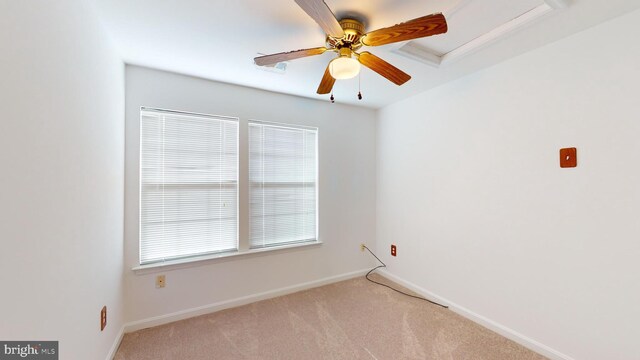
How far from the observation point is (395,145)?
3.13m

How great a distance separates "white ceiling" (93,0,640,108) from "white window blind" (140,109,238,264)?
0.52 m

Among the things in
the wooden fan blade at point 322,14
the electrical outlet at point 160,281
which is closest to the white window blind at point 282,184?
the electrical outlet at point 160,281

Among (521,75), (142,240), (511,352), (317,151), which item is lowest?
(511,352)

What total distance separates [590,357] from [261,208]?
2.77 metres

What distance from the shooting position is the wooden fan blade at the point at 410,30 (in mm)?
1150

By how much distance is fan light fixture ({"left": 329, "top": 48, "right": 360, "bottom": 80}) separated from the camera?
143 centimetres

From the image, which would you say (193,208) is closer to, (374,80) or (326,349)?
(326,349)

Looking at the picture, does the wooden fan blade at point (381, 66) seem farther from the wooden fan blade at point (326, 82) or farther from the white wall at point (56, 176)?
the white wall at point (56, 176)

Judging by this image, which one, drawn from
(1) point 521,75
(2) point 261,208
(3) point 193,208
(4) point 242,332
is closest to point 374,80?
Answer: (1) point 521,75

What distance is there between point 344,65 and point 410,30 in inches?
15.1

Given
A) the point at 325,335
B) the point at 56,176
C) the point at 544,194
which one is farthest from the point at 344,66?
the point at 325,335

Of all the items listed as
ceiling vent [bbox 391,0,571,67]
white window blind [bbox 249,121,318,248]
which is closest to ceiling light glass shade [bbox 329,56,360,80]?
ceiling vent [bbox 391,0,571,67]

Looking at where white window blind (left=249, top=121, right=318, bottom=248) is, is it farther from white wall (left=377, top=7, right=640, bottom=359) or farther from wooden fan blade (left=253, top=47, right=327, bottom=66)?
white wall (left=377, top=7, right=640, bottom=359)

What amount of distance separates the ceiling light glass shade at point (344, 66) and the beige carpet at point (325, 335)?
197 centimetres
